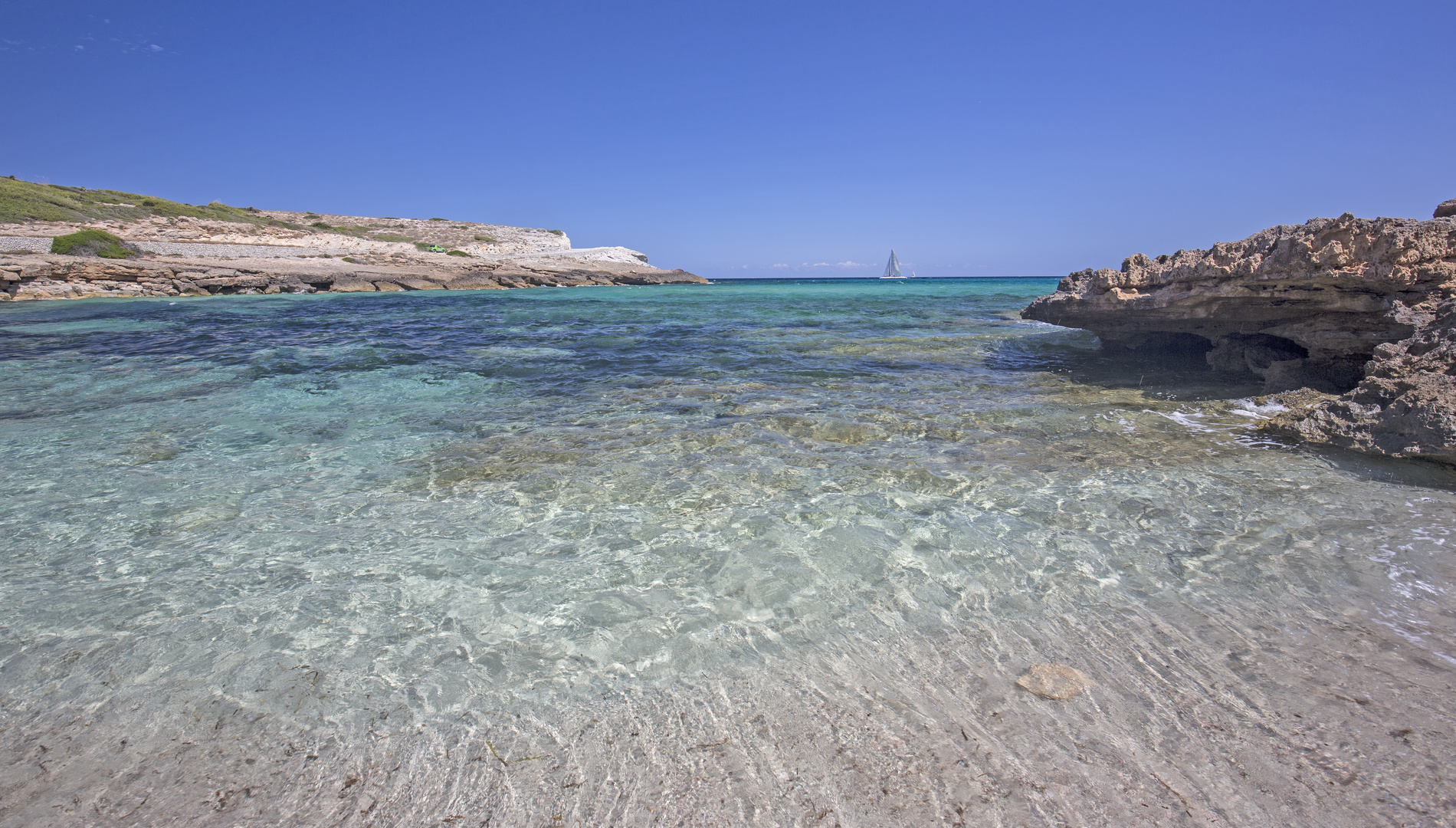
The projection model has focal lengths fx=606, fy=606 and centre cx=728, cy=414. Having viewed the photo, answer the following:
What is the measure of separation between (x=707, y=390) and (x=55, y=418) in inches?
243

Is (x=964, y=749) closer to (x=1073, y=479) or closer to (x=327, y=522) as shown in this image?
(x=1073, y=479)

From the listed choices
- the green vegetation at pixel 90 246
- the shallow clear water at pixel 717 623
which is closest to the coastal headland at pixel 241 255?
the green vegetation at pixel 90 246

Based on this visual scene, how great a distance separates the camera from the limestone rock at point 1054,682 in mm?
2070

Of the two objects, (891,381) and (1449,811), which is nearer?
(1449,811)

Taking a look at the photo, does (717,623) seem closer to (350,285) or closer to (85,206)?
(350,285)

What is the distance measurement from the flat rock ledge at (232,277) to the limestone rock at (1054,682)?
34.6 metres

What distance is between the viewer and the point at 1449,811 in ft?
5.24

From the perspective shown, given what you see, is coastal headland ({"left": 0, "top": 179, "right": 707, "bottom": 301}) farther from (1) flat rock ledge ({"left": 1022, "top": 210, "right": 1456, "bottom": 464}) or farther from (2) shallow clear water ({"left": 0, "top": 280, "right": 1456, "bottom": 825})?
(1) flat rock ledge ({"left": 1022, "top": 210, "right": 1456, "bottom": 464})

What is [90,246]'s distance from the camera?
92.7ft

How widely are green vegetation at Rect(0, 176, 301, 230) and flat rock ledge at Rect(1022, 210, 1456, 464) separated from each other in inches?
1959

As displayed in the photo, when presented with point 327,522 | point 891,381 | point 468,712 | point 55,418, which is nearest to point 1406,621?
point 468,712

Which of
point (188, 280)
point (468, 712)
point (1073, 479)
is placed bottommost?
point (468, 712)

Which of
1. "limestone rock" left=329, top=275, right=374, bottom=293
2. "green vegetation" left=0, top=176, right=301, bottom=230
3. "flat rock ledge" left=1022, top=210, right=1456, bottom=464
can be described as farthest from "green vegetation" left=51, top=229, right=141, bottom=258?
"flat rock ledge" left=1022, top=210, right=1456, bottom=464

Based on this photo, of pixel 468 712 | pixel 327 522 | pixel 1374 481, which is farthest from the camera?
pixel 1374 481
